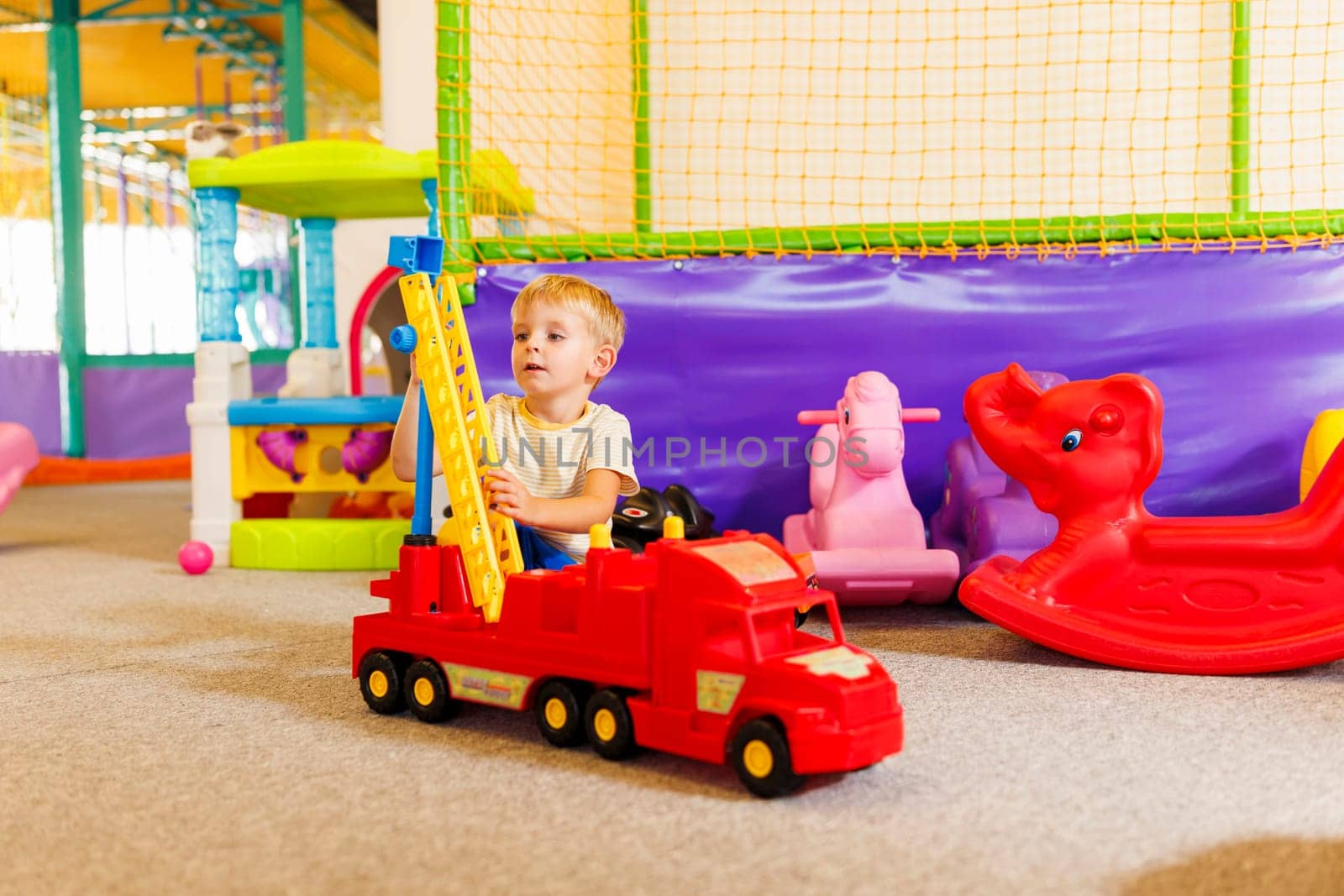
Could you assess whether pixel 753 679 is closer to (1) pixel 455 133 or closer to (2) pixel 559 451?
(2) pixel 559 451

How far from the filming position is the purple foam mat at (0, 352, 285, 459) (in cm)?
681

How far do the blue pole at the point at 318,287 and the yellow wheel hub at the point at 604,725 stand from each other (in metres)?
2.81

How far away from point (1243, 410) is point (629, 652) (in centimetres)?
181

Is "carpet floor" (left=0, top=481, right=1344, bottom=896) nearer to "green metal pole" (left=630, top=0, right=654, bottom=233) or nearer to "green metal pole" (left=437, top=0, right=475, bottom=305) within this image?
"green metal pole" (left=437, top=0, right=475, bottom=305)

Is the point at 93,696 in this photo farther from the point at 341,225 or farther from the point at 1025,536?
the point at 341,225

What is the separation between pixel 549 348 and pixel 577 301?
8 centimetres

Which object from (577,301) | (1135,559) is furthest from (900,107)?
(577,301)

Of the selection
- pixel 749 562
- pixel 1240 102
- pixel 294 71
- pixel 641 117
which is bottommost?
pixel 749 562

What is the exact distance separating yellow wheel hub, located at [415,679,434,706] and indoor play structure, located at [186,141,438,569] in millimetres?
1526

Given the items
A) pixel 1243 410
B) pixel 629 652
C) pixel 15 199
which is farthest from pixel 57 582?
pixel 15 199

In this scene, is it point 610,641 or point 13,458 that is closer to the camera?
point 610,641

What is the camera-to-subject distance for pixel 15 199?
710cm

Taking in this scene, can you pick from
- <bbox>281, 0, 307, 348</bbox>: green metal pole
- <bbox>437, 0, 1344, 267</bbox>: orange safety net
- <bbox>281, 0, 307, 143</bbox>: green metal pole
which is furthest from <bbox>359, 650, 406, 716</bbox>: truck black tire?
<bbox>281, 0, 307, 143</bbox>: green metal pole

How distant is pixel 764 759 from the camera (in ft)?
3.92
